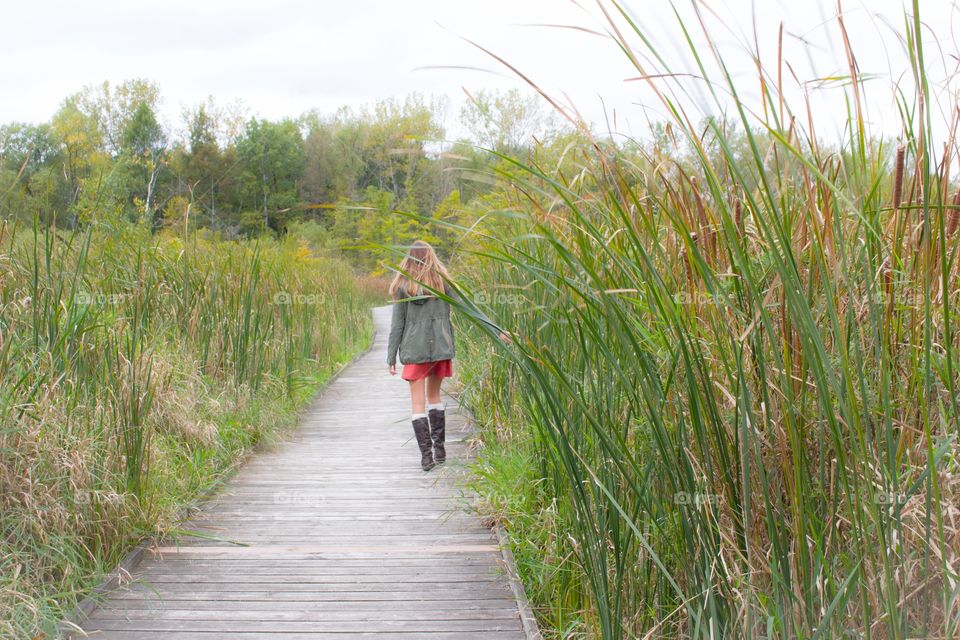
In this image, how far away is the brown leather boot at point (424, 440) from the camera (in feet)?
17.7

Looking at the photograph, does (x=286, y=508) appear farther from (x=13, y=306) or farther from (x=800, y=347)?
(x=800, y=347)

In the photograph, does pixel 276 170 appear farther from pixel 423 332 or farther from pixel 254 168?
pixel 423 332

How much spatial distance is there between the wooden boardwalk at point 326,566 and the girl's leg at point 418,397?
16.9 inches

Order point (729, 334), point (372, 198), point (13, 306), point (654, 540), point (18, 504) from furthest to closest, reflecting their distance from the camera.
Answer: point (372, 198) < point (13, 306) < point (18, 504) < point (654, 540) < point (729, 334)

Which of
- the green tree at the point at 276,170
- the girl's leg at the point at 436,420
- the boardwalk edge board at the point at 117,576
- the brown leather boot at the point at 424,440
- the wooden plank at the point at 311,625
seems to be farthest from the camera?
the green tree at the point at 276,170

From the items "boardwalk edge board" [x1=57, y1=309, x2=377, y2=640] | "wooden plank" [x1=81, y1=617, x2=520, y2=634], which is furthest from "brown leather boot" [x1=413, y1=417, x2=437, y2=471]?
"wooden plank" [x1=81, y1=617, x2=520, y2=634]

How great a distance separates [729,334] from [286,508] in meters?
3.56

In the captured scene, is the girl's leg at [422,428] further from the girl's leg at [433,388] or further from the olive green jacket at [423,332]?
the olive green jacket at [423,332]

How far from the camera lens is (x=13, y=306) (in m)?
3.35

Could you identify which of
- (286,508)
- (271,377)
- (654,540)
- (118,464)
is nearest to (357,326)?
(271,377)

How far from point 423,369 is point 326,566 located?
2025mm

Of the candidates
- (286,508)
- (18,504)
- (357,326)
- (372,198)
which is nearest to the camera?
(18,504)

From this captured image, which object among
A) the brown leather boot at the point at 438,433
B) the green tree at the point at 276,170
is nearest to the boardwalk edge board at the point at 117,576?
the brown leather boot at the point at 438,433

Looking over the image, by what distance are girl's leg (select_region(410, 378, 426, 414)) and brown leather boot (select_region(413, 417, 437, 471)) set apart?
71 mm
